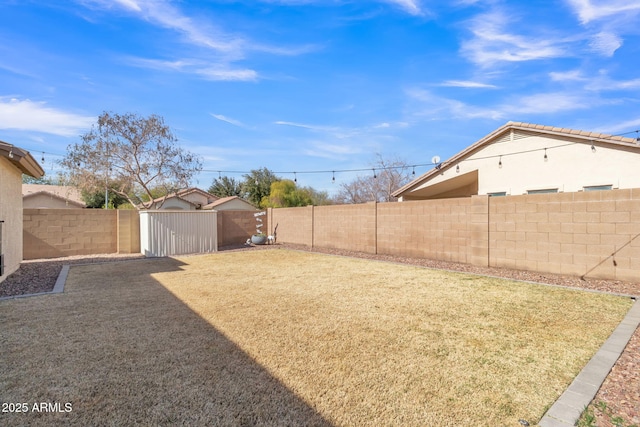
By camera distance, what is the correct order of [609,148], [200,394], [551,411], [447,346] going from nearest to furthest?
[551,411], [200,394], [447,346], [609,148]

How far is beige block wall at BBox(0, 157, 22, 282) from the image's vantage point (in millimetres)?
6734

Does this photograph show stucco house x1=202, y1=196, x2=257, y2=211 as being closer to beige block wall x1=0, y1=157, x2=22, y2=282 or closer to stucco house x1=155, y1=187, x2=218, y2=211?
stucco house x1=155, y1=187, x2=218, y2=211

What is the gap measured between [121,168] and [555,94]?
18.5 meters

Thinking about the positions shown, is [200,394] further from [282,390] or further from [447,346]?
[447,346]

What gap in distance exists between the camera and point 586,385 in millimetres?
2500

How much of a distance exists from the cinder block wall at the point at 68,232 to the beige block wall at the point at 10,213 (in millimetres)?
1742

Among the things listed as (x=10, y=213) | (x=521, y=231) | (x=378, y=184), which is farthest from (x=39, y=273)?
(x=378, y=184)

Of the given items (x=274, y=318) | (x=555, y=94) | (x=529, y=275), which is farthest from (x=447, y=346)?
(x=555, y=94)

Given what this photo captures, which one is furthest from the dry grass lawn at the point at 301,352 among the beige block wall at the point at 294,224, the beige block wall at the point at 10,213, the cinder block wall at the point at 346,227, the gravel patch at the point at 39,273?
the beige block wall at the point at 294,224

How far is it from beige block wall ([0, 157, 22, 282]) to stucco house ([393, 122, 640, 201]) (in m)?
13.7

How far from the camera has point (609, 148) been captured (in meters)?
9.45

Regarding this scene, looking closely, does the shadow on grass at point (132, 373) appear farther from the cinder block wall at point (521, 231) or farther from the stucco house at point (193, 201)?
the stucco house at point (193, 201)

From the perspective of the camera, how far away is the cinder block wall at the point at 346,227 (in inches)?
445

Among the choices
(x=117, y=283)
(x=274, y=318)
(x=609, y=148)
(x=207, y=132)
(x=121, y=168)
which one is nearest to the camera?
(x=274, y=318)
